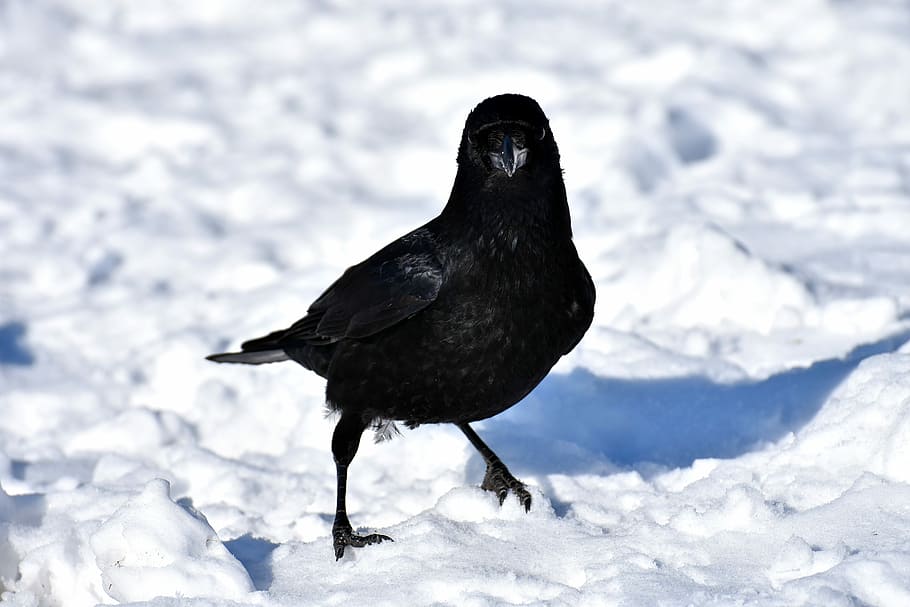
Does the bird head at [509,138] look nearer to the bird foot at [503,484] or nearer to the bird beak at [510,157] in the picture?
the bird beak at [510,157]

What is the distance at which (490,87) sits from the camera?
26.9 feet

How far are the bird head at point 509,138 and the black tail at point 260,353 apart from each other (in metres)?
1.22

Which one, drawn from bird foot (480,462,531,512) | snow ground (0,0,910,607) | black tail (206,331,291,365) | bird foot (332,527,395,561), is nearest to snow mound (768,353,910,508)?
snow ground (0,0,910,607)

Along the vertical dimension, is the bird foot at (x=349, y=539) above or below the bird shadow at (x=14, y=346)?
below

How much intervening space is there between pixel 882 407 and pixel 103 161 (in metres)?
5.36

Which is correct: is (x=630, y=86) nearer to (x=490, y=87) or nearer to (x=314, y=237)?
(x=490, y=87)

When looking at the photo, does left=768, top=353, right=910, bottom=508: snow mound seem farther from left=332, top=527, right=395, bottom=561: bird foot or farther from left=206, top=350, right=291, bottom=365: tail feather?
left=206, top=350, right=291, bottom=365: tail feather

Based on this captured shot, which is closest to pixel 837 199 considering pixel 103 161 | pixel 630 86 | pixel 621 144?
pixel 621 144

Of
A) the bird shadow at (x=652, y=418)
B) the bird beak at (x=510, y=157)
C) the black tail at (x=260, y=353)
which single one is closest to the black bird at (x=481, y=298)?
the bird beak at (x=510, y=157)

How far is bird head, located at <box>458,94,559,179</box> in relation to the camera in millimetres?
3234

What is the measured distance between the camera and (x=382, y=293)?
3.50 metres

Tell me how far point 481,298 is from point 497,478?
2.31ft

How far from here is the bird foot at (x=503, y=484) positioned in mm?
3517

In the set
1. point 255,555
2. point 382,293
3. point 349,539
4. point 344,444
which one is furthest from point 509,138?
point 255,555
